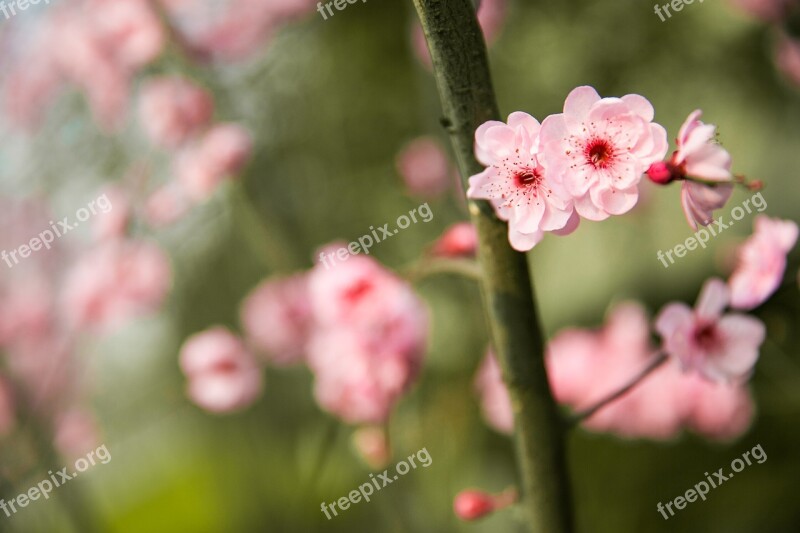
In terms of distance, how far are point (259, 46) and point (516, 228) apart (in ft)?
4.74

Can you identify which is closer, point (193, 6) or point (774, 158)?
point (193, 6)

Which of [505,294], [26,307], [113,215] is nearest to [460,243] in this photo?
[505,294]

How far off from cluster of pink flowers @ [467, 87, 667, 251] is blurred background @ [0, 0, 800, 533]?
445mm

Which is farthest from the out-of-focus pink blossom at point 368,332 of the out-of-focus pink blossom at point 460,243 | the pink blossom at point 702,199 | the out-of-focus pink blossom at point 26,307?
the out-of-focus pink blossom at point 26,307

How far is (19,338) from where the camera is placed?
7.20 feet

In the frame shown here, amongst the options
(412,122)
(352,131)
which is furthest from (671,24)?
(352,131)

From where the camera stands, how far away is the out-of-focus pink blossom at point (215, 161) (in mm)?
1264

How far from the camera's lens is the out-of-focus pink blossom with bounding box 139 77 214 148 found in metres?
1.47

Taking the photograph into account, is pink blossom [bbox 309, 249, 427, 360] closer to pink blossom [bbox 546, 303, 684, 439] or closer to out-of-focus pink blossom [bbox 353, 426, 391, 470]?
out-of-focus pink blossom [bbox 353, 426, 391, 470]

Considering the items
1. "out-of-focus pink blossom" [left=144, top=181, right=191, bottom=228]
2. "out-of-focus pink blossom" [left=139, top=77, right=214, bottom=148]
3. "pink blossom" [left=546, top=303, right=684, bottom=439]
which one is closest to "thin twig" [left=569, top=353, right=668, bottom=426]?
"pink blossom" [left=546, top=303, right=684, bottom=439]

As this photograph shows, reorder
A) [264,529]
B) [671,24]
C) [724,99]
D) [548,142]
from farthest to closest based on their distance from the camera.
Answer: [724,99] → [671,24] → [264,529] → [548,142]

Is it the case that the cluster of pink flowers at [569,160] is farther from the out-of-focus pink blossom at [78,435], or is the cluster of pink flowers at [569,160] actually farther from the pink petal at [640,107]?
the out-of-focus pink blossom at [78,435]

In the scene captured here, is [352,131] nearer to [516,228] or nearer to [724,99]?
[724,99]

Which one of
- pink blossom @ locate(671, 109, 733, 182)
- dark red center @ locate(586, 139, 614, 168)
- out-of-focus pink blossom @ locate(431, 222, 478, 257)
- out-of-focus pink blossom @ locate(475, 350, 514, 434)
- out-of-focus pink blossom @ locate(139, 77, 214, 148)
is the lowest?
out-of-focus pink blossom @ locate(475, 350, 514, 434)
